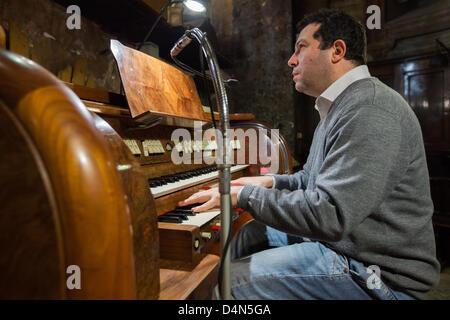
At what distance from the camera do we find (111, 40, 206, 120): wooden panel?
1.46 metres

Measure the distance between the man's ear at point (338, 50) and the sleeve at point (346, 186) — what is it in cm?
52

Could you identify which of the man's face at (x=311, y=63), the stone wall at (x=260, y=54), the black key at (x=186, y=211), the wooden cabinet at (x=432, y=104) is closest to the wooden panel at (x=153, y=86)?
the black key at (x=186, y=211)

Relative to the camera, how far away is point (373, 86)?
1.04 m

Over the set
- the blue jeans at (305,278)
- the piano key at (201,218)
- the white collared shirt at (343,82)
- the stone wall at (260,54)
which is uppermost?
the stone wall at (260,54)

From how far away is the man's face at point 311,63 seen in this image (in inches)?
54.1

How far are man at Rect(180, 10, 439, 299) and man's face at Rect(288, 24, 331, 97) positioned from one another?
10.5 inches

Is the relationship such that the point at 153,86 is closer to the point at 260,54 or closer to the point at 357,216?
the point at 357,216

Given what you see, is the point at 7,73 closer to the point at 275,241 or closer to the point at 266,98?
the point at 275,241

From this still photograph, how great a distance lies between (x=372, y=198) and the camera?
87cm

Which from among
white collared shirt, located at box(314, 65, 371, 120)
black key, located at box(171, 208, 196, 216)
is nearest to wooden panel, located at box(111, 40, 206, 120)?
black key, located at box(171, 208, 196, 216)

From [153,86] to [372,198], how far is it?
1.39m

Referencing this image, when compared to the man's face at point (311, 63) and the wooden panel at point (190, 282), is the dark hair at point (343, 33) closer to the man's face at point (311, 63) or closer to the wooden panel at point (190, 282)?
the man's face at point (311, 63)

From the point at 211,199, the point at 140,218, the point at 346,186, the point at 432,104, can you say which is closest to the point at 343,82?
the point at 346,186

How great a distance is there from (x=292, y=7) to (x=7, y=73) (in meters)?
5.32
